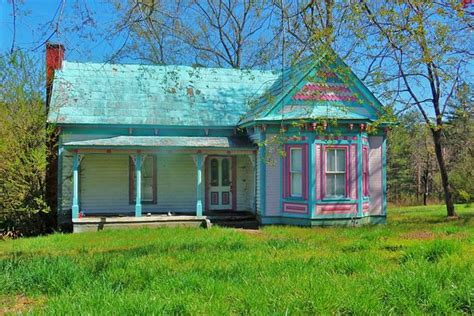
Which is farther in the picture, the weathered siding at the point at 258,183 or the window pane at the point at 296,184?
the weathered siding at the point at 258,183

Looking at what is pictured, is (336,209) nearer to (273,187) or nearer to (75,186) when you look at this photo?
(273,187)

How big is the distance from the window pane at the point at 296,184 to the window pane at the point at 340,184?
1.32 meters

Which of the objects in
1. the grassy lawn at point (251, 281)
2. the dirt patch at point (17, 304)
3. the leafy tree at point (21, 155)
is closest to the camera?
the grassy lawn at point (251, 281)

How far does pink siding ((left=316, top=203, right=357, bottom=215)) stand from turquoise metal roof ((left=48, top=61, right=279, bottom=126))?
4.83 m

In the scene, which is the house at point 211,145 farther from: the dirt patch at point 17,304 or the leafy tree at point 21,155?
the dirt patch at point 17,304

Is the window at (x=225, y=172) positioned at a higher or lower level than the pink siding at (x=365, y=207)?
higher

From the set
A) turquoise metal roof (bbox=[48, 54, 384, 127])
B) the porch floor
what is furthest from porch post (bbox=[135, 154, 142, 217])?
turquoise metal roof (bbox=[48, 54, 384, 127])

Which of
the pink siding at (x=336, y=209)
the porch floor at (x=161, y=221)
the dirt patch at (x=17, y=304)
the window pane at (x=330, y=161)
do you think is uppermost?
the window pane at (x=330, y=161)

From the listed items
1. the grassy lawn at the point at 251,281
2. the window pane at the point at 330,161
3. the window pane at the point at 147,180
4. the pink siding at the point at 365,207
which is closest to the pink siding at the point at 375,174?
the pink siding at the point at 365,207

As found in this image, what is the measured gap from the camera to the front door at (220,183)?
19.6m

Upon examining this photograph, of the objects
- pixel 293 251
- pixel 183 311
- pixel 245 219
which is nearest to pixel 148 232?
pixel 245 219

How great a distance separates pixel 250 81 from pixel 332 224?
25.2ft

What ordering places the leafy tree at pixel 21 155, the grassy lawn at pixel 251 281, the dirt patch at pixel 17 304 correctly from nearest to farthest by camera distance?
the grassy lawn at pixel 251 281
the dirt patch at pixel 17 304
the leafy tree at pixel 21 155

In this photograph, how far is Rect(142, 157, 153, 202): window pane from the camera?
19.1m
